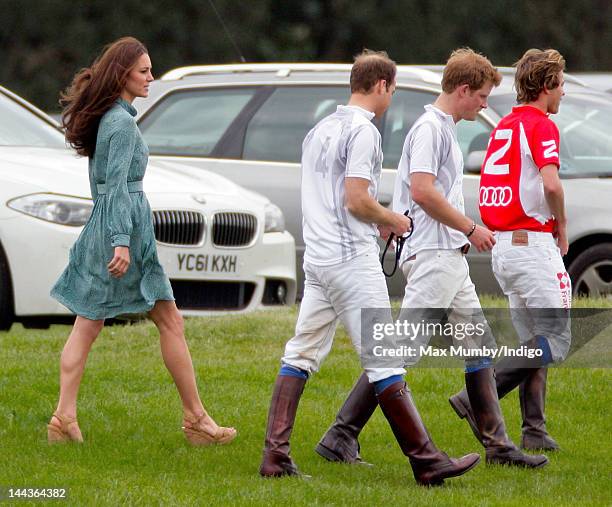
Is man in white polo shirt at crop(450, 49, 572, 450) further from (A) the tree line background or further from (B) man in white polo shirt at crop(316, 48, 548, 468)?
(A) the tree line background

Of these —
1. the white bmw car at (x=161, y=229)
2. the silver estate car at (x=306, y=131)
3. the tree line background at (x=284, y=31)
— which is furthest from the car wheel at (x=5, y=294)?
the tree line background at (x=284, y=31)

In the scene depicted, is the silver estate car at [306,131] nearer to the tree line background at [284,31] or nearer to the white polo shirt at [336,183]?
the white polo shirt at [336,183]

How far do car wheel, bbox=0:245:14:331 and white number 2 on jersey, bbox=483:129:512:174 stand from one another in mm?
3719

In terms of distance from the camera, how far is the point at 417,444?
587 centimetres

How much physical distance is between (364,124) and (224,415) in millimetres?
1996

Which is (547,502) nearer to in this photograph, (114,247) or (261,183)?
(114,247)

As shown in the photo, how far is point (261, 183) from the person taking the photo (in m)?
11.4

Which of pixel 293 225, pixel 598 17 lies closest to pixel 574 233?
pixel 293 225

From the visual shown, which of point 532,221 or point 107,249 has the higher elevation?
point 532,221

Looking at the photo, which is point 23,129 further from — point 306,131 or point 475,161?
point 475,161

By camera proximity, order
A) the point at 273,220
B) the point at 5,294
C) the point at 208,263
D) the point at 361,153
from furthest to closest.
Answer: the point at 273,220 < the point at 208,263 < the point at 5,294 < the point at 361,153

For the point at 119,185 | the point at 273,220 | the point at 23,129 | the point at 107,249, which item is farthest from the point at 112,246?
the point at 23,129

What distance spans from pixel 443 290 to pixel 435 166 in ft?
1.62

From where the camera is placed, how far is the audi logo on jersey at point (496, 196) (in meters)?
6.59
